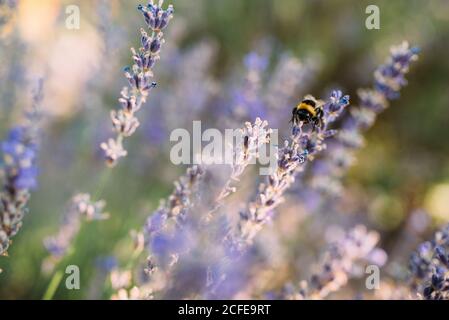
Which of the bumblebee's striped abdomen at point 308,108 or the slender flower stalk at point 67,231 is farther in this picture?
the slender flower stalk at point 67,231

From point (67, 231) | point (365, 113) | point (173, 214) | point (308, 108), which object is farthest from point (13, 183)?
point (365, 113)

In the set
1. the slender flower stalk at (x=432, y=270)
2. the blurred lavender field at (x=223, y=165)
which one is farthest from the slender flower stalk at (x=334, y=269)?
Result: the slender flower stalk at (x=432, y=270)

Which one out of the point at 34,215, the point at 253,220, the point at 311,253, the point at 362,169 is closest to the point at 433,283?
the point at 253,220

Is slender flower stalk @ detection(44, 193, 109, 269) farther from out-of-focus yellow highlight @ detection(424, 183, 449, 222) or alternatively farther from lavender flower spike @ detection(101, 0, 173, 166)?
out-of-focus yellow highlight @ detection(424, 183, 449, 222)

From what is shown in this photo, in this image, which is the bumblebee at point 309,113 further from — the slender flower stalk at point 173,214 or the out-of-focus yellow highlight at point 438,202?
the out-of-focus yellow highlight at point 438,202

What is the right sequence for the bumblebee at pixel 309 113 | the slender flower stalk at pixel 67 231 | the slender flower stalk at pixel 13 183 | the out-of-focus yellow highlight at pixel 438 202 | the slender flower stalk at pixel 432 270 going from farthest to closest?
the out-of-focus yellow highlight at pixel 438 202, the slender flower stalk at pixel 67 231, the bumblebee at pixel 309 113, the slender flower stalk at pixel 432 270, the slender flower stalk at pixel 13 183

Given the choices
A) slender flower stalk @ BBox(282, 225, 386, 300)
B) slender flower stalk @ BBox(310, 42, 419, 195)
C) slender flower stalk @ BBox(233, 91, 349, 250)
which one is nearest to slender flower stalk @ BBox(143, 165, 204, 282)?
slender flower stalk @ BBox(233, 91, 349, 250)
